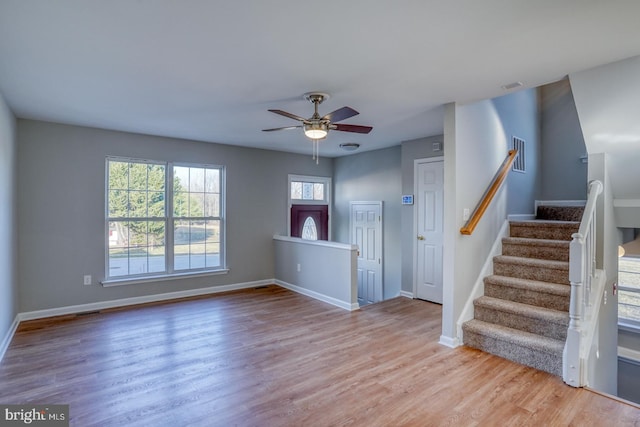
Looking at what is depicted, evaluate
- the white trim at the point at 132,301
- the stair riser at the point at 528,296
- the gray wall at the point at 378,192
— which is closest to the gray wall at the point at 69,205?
the white trim at the point at 132,301

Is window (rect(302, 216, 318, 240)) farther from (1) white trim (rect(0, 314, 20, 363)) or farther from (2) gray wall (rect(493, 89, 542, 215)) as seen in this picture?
(1) white trim (rect(0, 314, 20, 363))

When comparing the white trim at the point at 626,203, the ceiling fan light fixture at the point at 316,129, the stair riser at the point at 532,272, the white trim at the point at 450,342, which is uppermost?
the ceiling fan light fixture at the point at 316,129

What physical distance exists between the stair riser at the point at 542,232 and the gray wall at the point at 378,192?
1844mm

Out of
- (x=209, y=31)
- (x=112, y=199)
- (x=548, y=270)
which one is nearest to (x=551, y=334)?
(x=548, y=270)

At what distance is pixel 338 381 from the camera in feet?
8.79

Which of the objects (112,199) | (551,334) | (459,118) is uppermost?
(459,118)

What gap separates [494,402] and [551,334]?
1.06 m

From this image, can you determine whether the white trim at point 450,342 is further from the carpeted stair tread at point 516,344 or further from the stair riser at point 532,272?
the stair riser at point 532,272

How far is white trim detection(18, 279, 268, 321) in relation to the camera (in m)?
4.15

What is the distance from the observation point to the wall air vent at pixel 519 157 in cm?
456

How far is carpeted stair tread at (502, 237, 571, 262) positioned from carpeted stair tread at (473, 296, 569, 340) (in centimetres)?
72

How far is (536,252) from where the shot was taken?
381 cm

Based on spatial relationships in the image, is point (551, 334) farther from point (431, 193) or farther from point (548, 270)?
point (431, 193)

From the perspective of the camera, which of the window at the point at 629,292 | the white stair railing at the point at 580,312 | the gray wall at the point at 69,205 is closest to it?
the white stair railing at the point at 580,312
